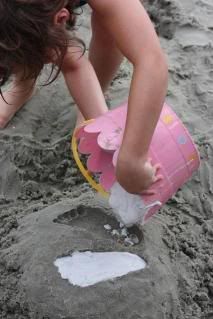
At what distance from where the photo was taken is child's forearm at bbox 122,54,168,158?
4.33 ft

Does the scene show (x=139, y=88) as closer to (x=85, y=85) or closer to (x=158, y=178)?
(x=158, y=178)

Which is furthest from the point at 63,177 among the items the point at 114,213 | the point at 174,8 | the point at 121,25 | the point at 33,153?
the point at 174,8

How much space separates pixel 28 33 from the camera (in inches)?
52.0

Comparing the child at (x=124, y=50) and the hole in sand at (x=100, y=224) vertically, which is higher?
the child at (x=124, y=50)

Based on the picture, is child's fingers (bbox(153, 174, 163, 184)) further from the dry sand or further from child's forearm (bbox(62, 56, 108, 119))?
child's forearm (bbox(62, 56, 108, 119))

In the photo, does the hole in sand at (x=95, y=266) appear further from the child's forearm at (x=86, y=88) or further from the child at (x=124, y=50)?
the child's forearm at (x=86, y=88)

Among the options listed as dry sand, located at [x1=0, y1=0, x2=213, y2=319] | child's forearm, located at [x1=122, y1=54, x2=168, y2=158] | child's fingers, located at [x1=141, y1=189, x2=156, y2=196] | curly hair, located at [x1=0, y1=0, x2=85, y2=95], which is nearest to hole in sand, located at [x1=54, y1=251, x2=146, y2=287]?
dry sand, located at [x1=0, y1=0, x2=213, y2=319]

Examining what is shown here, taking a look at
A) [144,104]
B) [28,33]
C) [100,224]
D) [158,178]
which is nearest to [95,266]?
[100,224]

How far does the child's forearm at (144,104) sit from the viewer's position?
1319mm

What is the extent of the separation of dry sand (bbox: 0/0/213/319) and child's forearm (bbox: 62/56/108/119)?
187 millimetres

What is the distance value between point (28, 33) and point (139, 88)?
26 cm

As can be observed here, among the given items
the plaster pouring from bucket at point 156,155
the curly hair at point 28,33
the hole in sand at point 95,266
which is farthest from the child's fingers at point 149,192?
the curly hair at point 28,33

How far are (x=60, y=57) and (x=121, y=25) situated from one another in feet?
0.61

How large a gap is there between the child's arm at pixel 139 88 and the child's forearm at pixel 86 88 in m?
0.47
